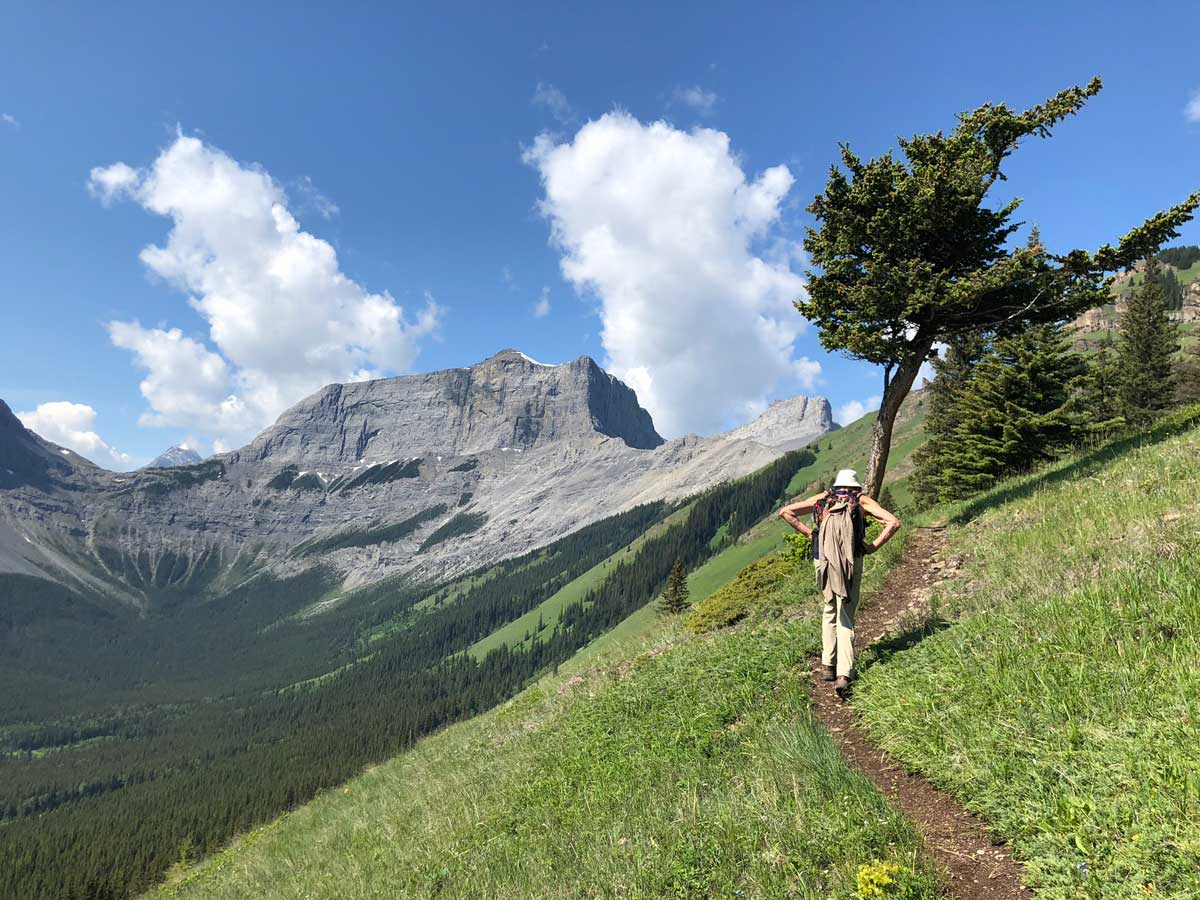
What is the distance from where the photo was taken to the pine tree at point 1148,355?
1909 inches

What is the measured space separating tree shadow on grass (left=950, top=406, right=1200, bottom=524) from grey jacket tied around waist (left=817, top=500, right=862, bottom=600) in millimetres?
10987

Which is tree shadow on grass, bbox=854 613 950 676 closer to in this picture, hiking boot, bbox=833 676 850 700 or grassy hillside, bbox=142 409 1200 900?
grassy hillside, bbox=142 409 1200 900

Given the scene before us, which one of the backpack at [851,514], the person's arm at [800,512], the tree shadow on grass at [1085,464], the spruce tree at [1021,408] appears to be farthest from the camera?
the spruce tree at [1021,408]

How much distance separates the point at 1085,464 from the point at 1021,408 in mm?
16377

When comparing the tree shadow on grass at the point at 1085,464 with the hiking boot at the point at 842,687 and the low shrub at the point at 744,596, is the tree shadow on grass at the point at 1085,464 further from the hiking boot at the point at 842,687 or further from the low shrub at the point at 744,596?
the hiking boot at the point at 842,687

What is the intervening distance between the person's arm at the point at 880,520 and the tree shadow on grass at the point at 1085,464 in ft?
34.7

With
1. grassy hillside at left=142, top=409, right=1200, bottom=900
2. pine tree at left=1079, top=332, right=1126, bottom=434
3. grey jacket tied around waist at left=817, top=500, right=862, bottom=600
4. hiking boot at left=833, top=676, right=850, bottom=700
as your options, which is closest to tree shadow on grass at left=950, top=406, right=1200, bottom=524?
grassy hillside at left=142, top=409, right=1200, bottom=900

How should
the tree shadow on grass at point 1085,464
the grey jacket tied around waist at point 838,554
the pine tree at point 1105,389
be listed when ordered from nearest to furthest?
the grey jacket tied around waist at point 838,554, the tree shadow on grass at point 1085,464, the pine tree at point 1105,389

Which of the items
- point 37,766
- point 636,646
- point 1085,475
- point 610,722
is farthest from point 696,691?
point 37,766

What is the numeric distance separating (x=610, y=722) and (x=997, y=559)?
9.24 m

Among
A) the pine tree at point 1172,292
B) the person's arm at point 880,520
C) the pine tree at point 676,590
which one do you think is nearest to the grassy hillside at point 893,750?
the person's arm at point 880,520

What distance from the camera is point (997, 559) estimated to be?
Answer: 1223 cm

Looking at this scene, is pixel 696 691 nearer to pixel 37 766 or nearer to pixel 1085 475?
pixel 1085 475

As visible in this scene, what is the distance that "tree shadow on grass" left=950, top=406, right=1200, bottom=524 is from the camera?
1582 cm
